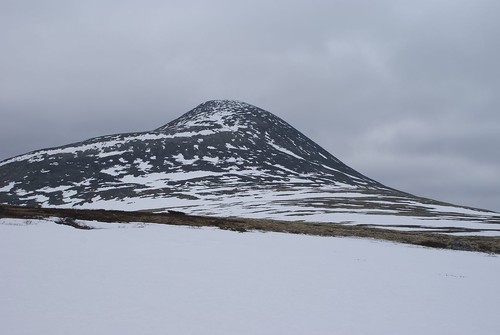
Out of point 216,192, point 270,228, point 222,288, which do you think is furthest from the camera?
point 216,192

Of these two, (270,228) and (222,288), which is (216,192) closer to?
(270,228)

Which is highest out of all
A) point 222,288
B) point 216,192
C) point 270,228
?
point 216,192

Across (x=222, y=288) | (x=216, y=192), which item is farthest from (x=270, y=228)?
(x=216, y=192)


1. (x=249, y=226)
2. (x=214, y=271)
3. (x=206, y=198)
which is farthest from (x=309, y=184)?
(x=214, y=271)

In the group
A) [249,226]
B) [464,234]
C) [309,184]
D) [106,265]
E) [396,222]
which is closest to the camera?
[106,265]

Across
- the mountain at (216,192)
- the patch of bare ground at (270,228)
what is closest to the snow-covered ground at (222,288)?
the patch of bare ground at (270,228)

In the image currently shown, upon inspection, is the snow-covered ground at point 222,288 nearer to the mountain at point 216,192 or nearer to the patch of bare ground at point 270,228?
the patch of bare ground at point 270,228

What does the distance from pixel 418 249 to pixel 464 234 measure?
2249 centimetres

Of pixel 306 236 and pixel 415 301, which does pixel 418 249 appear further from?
pixel 415 301

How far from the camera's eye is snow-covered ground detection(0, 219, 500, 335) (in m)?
15.2

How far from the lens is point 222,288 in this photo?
20.3 meters

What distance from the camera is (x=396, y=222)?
68812mm

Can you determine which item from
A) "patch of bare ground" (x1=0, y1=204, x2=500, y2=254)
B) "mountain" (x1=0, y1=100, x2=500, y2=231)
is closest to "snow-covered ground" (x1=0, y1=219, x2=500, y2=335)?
"patch of bare ground" (x1=0, y1=204, x2=500, y2=254)

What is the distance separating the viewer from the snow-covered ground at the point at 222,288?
15.2m
